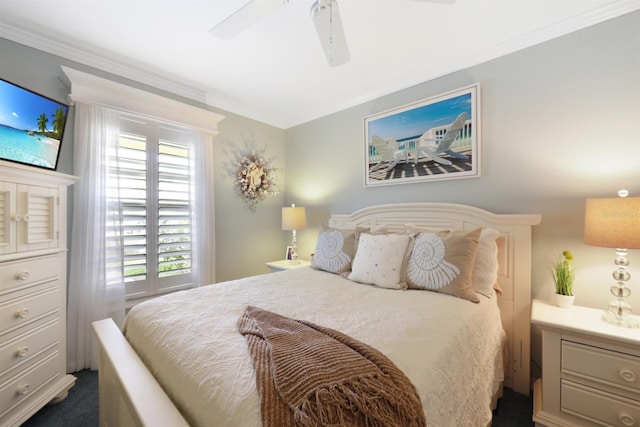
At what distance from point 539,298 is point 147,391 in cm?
235

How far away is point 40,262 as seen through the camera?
1.62 m

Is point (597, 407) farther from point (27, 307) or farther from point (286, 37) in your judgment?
point (27, 307)

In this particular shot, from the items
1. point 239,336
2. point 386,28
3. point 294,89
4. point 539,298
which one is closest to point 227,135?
point 294,89

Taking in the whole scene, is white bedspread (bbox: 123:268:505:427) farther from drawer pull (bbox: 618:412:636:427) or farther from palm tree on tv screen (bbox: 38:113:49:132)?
palm tree on tv screen (bbox: 38:113:49:132)

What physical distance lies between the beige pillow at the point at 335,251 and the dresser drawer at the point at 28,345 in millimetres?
1814

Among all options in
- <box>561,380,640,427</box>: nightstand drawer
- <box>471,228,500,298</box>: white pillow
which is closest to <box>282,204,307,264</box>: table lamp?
<box>471,228,500,298</box>: white pillow

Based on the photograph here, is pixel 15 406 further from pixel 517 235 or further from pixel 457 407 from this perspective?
pixel 517 235

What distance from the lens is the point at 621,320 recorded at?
1.38m

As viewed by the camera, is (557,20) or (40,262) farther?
(557,20)

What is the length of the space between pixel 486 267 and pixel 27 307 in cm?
280

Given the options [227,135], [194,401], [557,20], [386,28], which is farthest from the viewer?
A: [227,135]

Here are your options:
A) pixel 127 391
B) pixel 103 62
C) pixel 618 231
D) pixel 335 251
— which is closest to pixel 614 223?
pixel 618 231

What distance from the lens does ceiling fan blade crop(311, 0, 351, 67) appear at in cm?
132

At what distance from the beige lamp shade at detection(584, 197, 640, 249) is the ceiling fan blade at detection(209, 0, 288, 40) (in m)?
1.95
